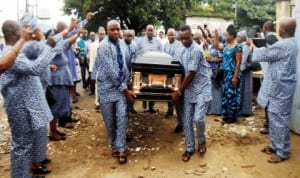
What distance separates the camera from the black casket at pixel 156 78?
5.61 m

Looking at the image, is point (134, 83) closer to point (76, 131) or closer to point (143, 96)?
point (143, 96)

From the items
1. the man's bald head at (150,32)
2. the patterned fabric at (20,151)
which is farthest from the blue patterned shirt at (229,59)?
the patterned fabric at (20,151)

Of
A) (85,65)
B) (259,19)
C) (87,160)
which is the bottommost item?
(87,160)

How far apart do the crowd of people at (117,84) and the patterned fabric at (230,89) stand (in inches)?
0.7

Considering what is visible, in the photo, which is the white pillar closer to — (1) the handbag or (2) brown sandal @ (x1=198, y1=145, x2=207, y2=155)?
(2) brown sandal @ (x1=198, y1=145, x2=207, y2=155)

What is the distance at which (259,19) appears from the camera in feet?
92.2

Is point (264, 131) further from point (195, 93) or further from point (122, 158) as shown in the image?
point (122, 158)

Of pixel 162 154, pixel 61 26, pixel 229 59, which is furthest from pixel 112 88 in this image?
pixel 229 59

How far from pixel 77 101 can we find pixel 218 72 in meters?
4.03

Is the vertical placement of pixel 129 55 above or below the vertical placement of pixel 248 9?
below

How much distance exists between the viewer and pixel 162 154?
5848 mm

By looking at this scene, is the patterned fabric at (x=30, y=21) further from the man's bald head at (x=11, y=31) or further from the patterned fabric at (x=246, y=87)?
the patterned fabric at (x=246, y=87)

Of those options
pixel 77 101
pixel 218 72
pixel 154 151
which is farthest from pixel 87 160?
pixel 77 101

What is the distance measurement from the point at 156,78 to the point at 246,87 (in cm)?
291
